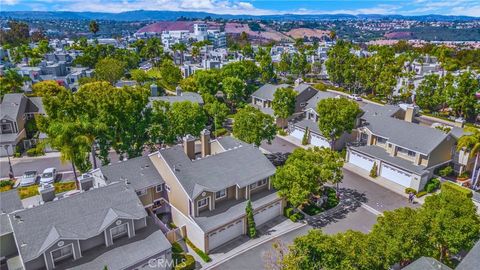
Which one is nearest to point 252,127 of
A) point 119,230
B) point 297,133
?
point 297,133

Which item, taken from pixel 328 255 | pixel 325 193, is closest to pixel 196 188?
pixel 328 255

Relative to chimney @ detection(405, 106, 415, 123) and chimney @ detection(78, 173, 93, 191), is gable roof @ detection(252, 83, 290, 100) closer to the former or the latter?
chimney @ detection(405, 106, 415, 123)

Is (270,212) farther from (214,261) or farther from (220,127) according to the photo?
(220,127)

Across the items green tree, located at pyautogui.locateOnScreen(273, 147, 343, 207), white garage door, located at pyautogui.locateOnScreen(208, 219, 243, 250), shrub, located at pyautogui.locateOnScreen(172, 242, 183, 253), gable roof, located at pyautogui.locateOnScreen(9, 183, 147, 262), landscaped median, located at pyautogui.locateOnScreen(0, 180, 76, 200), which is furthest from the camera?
landscaped median, located at pyautogui.locateOnScreen(0, 180, 76, 200)

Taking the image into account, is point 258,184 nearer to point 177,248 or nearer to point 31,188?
point 177,248

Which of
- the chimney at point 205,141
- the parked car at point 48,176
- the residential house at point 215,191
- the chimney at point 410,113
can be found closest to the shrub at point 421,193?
the chimney at point 410,113

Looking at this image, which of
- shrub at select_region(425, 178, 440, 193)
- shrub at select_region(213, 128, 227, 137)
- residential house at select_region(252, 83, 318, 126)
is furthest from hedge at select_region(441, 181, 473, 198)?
shrub at select_region(213, 128, 227, 137)
